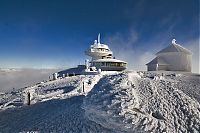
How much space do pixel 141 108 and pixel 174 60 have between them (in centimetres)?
2168

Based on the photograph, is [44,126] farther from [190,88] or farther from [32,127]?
[190,88]

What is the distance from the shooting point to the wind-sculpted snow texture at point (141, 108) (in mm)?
6891

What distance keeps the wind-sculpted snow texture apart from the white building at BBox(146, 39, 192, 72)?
1972cm

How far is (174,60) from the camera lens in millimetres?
27688

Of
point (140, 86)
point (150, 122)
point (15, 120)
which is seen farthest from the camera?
point (15, 120)

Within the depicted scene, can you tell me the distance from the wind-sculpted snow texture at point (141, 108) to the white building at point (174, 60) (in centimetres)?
1972

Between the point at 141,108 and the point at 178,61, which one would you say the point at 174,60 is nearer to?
the point at 178,61

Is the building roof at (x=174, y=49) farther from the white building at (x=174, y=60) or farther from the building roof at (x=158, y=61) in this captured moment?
the building roof at (x=158, y=61)

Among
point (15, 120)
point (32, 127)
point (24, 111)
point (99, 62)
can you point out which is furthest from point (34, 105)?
point (99, 62)

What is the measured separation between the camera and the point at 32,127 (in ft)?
31.2

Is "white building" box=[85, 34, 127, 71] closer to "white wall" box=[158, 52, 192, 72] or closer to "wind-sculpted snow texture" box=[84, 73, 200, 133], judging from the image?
"white wall" box=[158, 52, 192, 72]

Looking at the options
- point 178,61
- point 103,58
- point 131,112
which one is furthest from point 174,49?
point 131,112

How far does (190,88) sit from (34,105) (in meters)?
7.72

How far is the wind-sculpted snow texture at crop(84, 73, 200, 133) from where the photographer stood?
6891 mm
